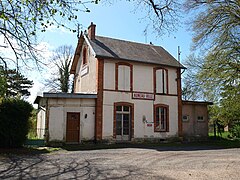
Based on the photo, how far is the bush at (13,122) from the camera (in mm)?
13812

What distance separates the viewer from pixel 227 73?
51.9 ft

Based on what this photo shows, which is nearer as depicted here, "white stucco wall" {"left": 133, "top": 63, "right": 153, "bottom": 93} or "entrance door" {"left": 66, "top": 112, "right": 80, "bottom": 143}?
"entrance door" {"left": 66, "top": 112, "right": 80, "bottom": 143}

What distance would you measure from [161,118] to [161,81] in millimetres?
2860

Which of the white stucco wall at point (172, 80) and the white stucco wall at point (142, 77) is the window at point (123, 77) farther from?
the white stucco wall at point (172, 80)

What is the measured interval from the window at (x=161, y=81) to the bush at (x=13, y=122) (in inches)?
391

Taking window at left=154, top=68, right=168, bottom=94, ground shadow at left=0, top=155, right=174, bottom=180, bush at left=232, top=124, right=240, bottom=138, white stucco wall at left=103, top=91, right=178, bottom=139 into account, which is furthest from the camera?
bush at left=232, top=124, right=240, bottom=138

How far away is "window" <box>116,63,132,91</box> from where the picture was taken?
19103 millimetres

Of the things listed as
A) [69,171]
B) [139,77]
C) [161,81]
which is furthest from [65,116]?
[69,171]

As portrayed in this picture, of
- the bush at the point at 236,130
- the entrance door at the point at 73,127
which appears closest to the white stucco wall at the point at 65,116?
the entrance door at the point at 73,127

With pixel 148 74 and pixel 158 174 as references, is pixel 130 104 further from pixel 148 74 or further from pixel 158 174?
pixel 158 174

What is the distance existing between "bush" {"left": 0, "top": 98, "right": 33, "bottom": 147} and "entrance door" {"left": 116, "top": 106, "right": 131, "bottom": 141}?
21.1 feet

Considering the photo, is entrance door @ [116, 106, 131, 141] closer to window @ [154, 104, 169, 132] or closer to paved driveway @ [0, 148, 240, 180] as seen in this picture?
window @ [154, 104, 169, 132]

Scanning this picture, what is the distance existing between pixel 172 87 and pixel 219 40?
22.3ft

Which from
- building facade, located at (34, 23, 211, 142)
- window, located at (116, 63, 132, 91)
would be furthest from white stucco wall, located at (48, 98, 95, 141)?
window, located at (116, 63, 132, 91)
